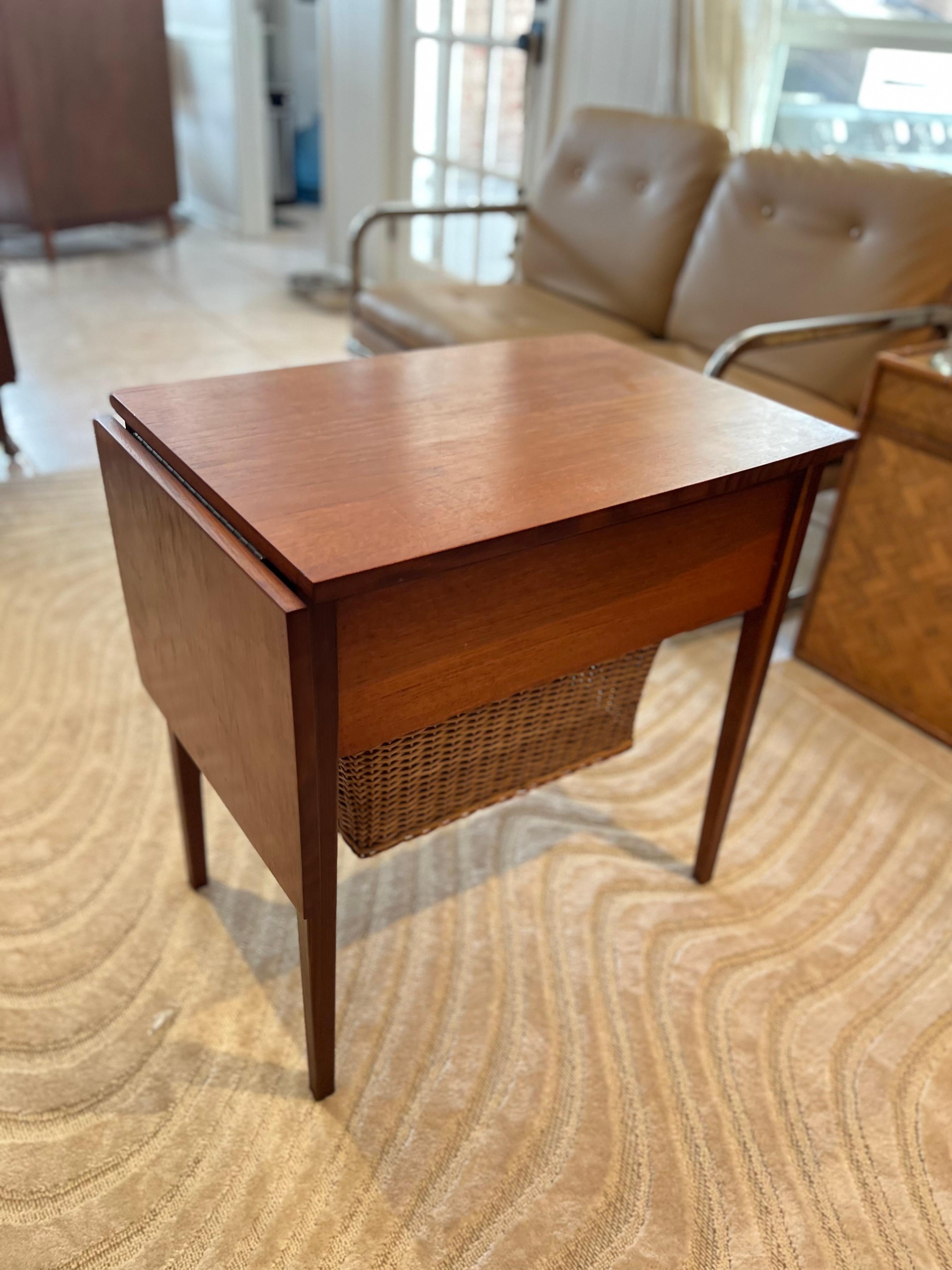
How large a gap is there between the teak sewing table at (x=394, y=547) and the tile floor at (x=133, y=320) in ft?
5.10

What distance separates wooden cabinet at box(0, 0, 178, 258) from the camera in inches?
153

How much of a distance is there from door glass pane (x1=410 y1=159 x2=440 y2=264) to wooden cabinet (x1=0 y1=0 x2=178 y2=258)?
1.43 metres

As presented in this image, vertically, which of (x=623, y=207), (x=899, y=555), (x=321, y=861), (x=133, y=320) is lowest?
(x=133, y=320)

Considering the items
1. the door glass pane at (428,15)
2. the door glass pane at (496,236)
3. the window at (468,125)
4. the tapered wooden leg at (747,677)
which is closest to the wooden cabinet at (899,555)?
the tapered wooden leg at (747,677)

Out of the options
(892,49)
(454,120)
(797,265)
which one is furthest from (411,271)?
(797,265)

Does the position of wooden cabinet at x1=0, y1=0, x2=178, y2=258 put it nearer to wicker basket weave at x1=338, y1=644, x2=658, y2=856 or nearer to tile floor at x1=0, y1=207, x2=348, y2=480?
tile floor at x1=0, y1=207, x2=348, y2=480

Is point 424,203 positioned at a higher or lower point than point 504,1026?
higher

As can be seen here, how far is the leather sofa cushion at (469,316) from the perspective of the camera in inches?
91.4

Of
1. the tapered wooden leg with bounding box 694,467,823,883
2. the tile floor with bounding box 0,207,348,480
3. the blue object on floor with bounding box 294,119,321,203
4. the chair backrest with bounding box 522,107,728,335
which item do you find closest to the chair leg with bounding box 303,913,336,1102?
the tapered wooden leg with bounding box 694,467,823,883

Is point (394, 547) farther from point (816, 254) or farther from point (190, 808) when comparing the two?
point (816, 254)

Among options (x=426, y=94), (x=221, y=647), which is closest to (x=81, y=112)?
(x=426, y=94)

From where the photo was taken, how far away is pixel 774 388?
2.05 m

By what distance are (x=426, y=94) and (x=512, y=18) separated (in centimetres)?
54

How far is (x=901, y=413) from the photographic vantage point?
1.70 meters
